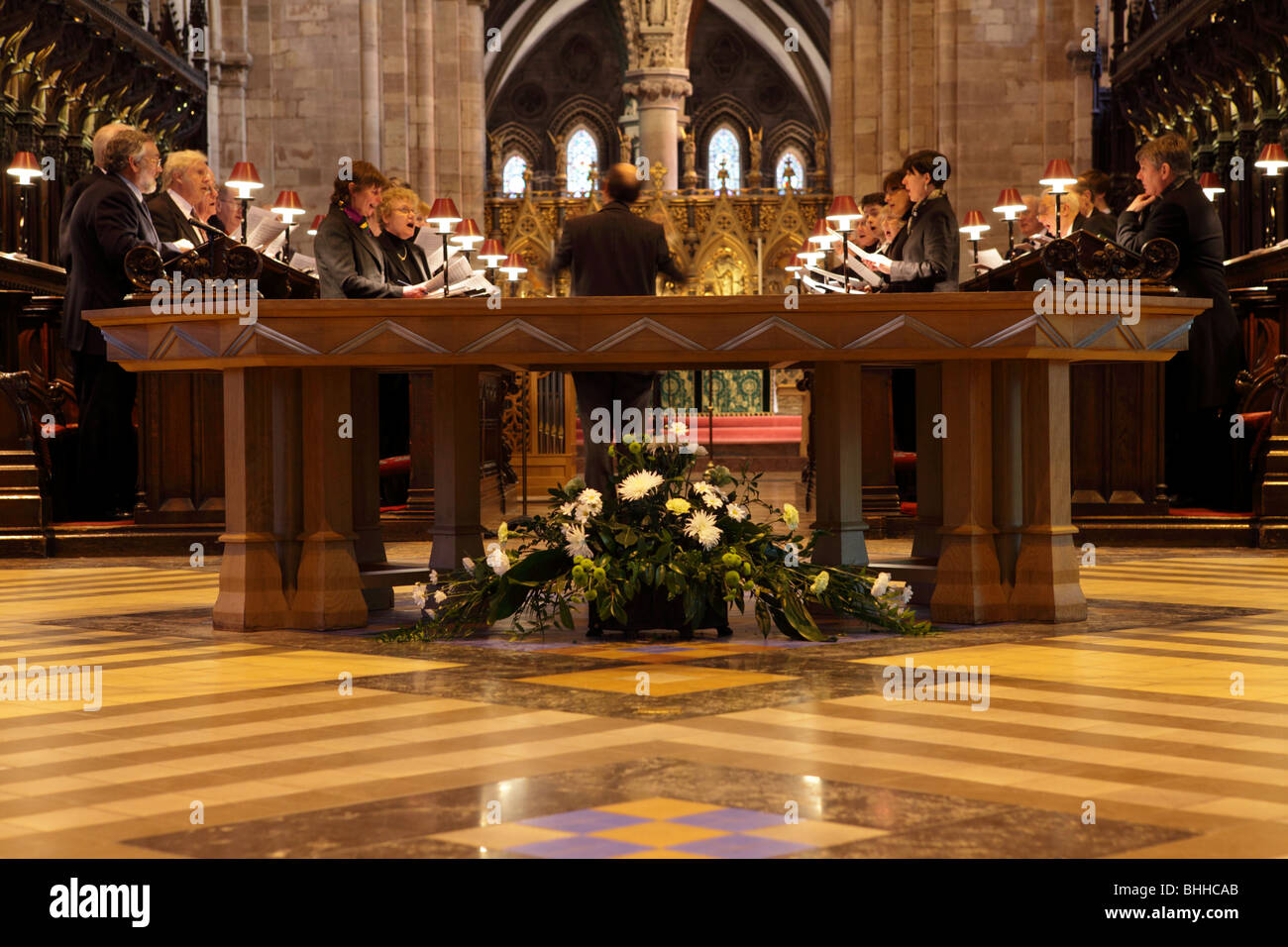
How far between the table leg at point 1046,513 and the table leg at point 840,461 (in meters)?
0.59

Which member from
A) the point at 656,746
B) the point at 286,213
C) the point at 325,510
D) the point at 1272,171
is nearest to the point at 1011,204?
the point at 1272,171

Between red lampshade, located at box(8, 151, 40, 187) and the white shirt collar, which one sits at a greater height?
red lampshade, located at box(8, 151, 40, 187)

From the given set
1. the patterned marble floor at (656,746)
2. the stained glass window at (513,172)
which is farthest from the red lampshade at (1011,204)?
the stained glass window at (513,172)

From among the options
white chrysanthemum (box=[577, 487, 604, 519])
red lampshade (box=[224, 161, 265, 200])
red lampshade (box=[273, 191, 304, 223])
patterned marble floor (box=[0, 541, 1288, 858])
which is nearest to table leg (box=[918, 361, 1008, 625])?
patterned marble floor (box=[0, 541, 1288, 858])

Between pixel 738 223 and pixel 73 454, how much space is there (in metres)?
16.9

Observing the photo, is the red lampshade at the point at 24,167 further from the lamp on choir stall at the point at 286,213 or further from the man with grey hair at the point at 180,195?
the man with grey hair at the point at 180,195

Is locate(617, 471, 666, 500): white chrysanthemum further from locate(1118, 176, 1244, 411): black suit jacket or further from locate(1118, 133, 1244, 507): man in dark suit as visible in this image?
locate(1118, 176, 1244, 411): black suit jacket

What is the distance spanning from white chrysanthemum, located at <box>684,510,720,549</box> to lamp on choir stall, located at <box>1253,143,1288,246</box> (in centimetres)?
841

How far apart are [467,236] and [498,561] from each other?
8523 mm

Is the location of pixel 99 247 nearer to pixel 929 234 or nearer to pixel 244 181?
pixel 244 181

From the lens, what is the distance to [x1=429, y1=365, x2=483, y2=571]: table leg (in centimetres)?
629

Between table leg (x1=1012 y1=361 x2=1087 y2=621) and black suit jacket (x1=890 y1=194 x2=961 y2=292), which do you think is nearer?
table leg (x1=1012 y1=361 x2=1087 y2=621)

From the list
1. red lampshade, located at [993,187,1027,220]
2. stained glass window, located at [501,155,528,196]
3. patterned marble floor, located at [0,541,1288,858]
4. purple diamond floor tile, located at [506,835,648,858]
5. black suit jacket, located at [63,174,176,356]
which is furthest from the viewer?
stained glass window, located at [501,155,528,196]
